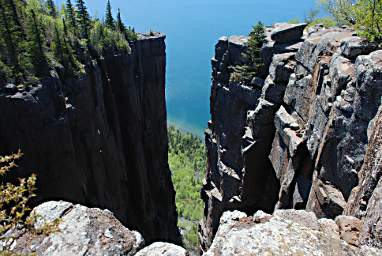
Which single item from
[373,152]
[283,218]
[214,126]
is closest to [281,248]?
[283,218]

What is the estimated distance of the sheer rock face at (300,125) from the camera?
15.6m

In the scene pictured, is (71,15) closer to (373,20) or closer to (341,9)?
(341,9)

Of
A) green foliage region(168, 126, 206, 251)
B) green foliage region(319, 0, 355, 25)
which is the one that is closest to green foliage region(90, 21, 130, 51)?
green foliage region(319, 0, 355, 25)

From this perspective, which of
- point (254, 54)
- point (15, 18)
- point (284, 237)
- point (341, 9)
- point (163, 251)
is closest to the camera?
point (284, 237)

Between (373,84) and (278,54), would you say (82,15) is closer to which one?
(278,54)

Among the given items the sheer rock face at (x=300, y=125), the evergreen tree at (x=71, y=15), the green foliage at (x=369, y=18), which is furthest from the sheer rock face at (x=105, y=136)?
the green foliage at (x=369, y=18)

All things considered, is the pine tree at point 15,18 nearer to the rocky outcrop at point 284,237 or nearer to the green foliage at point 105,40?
the green foliage at point 105,40

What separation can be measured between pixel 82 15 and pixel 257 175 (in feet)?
97.7

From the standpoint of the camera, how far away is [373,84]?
47.6 ft

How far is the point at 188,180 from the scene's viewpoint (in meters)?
110

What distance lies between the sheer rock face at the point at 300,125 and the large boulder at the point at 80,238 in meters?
6.67

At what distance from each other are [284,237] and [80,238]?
548 centimetres

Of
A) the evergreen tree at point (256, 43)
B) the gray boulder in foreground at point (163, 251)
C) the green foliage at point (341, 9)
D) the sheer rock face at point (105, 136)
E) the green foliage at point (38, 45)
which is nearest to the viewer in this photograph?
the gray boulder in foreground at point (163, 251)

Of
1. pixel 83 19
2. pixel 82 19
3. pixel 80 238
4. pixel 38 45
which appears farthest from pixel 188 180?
pixel 80 238
